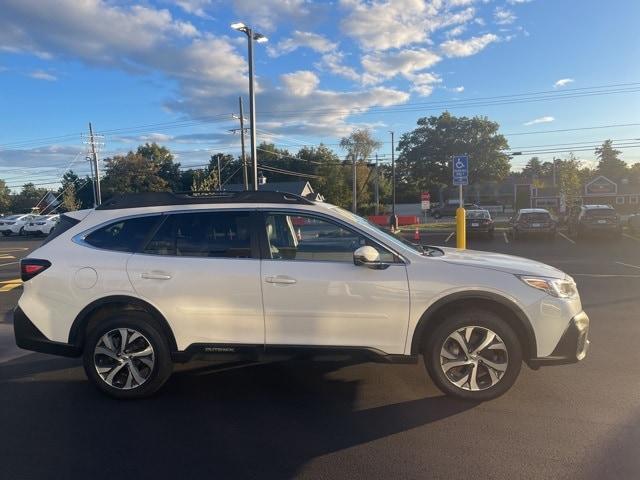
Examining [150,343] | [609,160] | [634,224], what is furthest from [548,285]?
[609,160]

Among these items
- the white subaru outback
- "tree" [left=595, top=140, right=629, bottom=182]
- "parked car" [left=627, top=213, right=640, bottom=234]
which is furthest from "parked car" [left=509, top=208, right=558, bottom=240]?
"tree" [left=595, top=140, right=629, bottom=182]

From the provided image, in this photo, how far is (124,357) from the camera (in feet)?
14.4

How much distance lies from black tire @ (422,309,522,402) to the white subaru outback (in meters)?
0.01

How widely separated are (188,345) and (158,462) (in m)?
1.14

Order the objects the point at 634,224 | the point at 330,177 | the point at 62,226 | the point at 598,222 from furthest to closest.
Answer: the point at 330,177, the point at 634,224, the point at 598,222, the point at 62,226

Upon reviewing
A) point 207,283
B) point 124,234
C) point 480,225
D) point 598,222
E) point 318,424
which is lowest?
point 318,424

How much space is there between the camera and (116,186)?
7350 cm

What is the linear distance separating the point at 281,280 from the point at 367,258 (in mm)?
750

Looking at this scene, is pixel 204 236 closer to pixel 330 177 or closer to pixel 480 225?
pixel 480 225

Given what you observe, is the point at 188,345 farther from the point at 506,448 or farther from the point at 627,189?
the point at 627,189

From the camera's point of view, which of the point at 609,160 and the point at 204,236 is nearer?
the point at 204,236

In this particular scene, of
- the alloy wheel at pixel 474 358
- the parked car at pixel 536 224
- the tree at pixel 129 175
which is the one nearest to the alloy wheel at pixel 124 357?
the alloy wheel at pixel 474 358

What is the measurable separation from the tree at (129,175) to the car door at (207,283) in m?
72.5

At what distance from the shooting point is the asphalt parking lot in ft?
10.8
